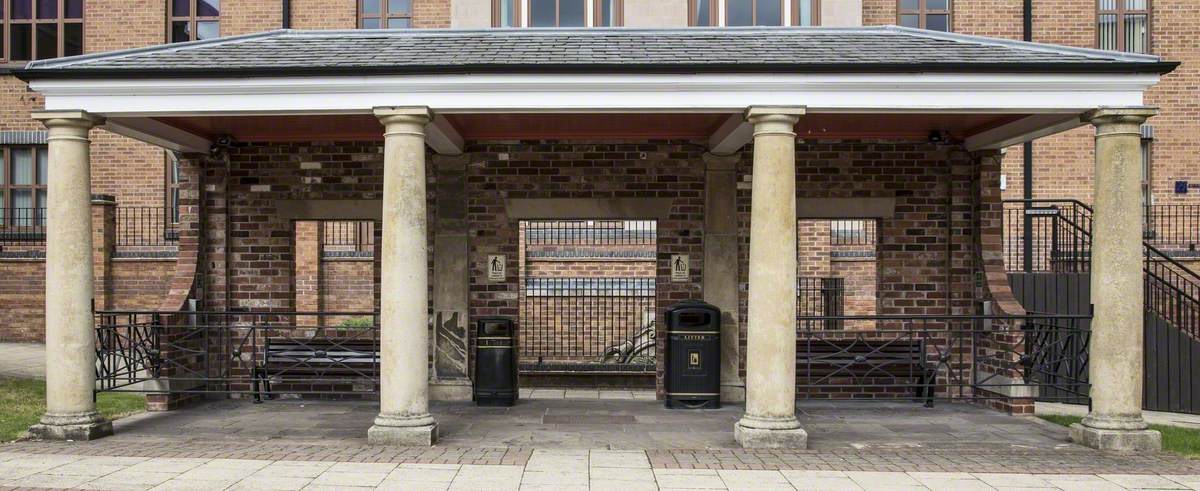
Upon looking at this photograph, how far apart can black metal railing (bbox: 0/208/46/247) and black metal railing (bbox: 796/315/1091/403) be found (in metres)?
15.2

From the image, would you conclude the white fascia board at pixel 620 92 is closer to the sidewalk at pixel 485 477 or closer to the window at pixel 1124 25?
the sidewalk at pixel 485 477

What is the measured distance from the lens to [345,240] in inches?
720

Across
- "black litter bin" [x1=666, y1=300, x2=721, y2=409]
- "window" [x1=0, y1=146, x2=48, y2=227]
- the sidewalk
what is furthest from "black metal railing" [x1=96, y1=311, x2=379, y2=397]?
"window" [x1=0, y1=146, x2=48, y2=227]

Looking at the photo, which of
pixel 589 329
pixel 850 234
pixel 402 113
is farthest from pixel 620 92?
pixel 850 234

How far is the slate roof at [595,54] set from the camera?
7875mm

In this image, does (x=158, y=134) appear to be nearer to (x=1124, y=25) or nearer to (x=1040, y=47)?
(x=1040, y=47)

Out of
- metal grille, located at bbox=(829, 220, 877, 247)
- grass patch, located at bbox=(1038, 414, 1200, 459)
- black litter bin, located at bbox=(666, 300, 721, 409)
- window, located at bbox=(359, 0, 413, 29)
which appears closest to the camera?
grass patch, located at bbox=(1038, 414, 1200, 459)

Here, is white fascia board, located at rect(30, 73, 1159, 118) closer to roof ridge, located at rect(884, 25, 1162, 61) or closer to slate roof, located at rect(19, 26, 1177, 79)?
slate roof, located at rect(19, 26, 1177, 79)

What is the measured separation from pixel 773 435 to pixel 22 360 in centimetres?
1241

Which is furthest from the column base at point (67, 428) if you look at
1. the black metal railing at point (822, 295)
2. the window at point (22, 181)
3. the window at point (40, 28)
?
the window at point (40, 28)

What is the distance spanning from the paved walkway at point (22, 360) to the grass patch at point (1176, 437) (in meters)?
13.1

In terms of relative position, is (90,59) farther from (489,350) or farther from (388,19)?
(388,19)

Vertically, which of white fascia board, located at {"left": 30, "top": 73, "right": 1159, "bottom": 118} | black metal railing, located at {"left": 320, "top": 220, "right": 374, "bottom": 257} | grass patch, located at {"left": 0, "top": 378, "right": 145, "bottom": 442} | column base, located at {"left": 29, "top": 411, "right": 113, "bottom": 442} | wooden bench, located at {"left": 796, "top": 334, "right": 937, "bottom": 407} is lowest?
grass patch, located at {"left": 0, "top": 378, "right": 145, "bottom": 442}

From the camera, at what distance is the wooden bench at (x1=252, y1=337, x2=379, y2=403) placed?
10.5 m
